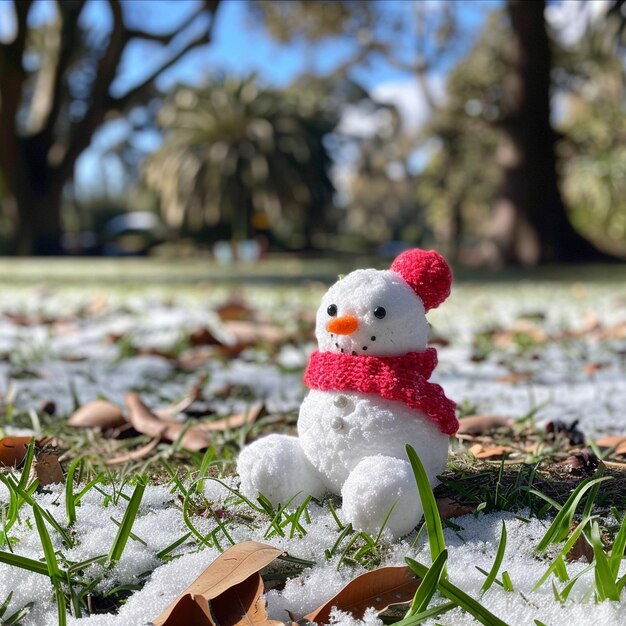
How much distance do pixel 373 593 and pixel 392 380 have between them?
0.35 meters

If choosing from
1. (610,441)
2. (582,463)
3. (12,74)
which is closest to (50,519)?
(582,463)

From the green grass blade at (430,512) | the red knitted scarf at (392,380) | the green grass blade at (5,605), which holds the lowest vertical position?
the green grass blade at (5,605)

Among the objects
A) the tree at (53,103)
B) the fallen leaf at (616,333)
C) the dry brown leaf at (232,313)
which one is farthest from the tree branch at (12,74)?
the fallen leaf at (616,333)

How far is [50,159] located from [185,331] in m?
15.5

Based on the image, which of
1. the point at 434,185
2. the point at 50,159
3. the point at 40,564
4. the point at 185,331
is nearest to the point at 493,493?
the point at 40,564

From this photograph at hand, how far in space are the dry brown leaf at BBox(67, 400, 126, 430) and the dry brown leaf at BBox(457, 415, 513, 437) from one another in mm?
834

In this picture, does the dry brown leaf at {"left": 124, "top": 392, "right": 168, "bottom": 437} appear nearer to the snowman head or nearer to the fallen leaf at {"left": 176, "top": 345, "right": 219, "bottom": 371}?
the snowman head

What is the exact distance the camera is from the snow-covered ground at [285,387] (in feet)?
3.16

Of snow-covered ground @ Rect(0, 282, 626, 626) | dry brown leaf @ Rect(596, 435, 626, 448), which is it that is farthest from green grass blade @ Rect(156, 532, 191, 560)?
dry brown leaf @ Rect(596, 435, 626, 448)

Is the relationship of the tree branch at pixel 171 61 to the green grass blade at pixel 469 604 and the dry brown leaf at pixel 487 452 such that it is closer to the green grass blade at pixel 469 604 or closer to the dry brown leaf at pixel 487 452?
the dry brown leaf at pixel 487 452

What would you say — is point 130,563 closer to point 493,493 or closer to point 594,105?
point 493,493

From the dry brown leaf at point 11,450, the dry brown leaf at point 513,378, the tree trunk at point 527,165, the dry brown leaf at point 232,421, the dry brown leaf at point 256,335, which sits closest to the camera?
the dry brown leaf at point 11,450

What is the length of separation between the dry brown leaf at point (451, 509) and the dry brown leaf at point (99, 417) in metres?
0.95

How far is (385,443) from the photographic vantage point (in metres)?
1.18
